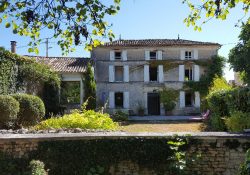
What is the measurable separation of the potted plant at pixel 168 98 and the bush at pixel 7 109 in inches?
757

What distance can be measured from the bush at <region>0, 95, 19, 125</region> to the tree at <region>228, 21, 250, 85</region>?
1822cm

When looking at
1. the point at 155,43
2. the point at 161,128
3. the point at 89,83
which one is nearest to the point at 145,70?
the point at 155,43

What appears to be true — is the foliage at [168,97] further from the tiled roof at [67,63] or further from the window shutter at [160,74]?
the tiled roof at [67,63]

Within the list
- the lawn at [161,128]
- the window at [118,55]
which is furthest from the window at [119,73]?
the lawn at [161,128]

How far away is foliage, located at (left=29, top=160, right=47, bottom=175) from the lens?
741 cm

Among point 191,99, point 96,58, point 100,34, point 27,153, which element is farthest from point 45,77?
point 100,34

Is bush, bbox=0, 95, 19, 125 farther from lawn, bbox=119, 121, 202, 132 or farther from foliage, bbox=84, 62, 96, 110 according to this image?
foliage, bbox=84, 62, 96, 110

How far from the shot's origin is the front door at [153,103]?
Result: 34031 mm

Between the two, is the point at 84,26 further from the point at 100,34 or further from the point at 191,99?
the point at 191,99

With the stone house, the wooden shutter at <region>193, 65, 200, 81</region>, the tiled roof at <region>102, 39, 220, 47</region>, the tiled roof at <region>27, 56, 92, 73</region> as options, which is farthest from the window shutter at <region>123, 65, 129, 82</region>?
the wooden shutter at <region>193, 65, 200, 81</region>

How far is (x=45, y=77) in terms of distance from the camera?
26406 mm

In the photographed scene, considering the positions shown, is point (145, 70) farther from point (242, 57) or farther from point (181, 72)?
point (242, 57)

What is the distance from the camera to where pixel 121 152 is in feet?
27.8

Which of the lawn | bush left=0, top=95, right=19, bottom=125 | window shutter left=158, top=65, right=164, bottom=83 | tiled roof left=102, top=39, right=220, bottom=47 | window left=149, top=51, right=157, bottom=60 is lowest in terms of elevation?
the lawn
